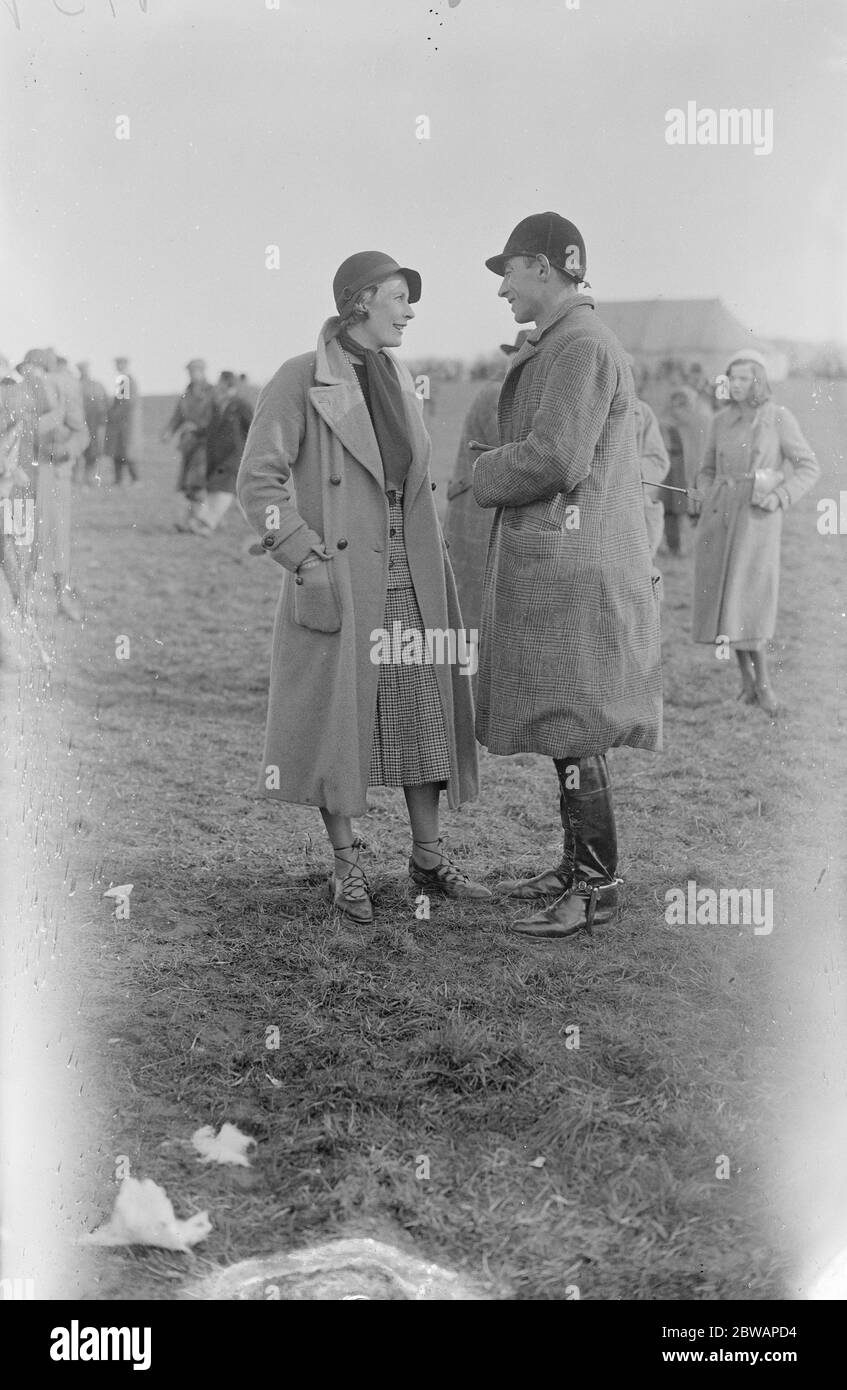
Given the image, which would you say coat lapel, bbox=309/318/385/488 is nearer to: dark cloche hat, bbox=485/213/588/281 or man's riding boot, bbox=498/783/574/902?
dark cloche hat, bbox=485/213/588/281

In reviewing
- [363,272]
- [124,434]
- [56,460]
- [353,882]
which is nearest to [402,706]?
[353,882]

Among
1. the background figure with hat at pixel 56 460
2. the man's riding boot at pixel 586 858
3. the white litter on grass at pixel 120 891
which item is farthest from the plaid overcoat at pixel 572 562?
the white litter on grass at pixel 120 891

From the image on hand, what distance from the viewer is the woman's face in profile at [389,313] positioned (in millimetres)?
4012

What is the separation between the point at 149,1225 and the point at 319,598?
1839mm

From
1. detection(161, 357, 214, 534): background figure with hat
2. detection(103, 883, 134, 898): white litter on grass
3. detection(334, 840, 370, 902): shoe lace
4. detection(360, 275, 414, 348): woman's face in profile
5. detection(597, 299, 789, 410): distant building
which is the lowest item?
detection(103, 883, 134, 898): white litter on grass

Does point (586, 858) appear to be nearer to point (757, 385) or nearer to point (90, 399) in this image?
point (90, 399)

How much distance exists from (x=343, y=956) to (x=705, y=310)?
4.31 m

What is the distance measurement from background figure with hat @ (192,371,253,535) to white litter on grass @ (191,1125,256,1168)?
1001 centimetres

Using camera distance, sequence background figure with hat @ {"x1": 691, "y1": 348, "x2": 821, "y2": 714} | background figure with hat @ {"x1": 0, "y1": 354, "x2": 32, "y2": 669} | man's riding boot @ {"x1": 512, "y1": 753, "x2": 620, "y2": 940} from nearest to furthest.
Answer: background figure with hat @ {"x1": 0, "y1": 354, "x2": 32, "y2": 669}, man's riding boot @ {"x1": 512, "y1": 753, "x2": 620, "y2": 940}, background figure with hat @ {"x1": 691, "y1": 348, "x2": 821, "y2": 714}

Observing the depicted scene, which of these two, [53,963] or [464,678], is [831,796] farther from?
[53,963]

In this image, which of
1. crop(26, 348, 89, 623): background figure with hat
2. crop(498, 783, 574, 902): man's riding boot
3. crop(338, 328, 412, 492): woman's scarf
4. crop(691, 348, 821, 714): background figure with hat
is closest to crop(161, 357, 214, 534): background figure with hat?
crop(691, 348, 821, 714): background figure with hat

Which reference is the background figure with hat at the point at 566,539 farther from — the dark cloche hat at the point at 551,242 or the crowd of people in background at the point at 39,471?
the crowd of people in background at the point at 39,471

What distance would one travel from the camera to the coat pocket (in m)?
4.00

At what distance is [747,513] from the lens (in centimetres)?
749
